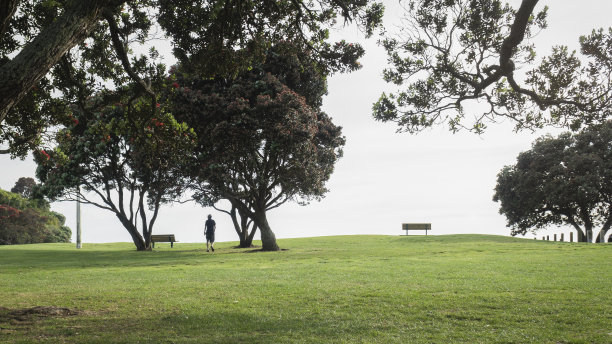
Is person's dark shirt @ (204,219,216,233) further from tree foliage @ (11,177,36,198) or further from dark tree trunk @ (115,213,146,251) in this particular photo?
tree foliage @ (11,177,36,198)

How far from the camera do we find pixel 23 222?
2039 inches

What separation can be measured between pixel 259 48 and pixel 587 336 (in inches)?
429

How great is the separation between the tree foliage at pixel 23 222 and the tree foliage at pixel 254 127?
31588mm

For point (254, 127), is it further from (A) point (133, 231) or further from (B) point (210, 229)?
(A) point (133, 231)

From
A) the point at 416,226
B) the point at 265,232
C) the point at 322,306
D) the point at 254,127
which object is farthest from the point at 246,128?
the point at 416,226

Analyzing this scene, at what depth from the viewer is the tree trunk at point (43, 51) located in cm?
728

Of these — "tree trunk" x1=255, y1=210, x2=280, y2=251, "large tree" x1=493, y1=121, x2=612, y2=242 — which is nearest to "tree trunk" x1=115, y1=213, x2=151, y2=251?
"tree trunk" x1=255, y1=210, x2=280, y2=251

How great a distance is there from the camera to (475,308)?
9391 millimetres

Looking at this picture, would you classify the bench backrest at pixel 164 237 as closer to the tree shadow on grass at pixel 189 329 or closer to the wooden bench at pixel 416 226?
the wooden bench at pixel 416 226

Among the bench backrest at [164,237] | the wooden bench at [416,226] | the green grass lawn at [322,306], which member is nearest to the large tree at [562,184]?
the wooden bench at [416,226]

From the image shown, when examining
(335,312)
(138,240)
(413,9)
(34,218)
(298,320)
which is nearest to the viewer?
(298,320)

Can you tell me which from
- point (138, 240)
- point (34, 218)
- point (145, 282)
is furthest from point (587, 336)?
point (34, 218)

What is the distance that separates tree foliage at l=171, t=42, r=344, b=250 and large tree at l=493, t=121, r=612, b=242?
77.0 feet

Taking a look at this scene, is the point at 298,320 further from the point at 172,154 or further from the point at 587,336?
the point at 172,154
